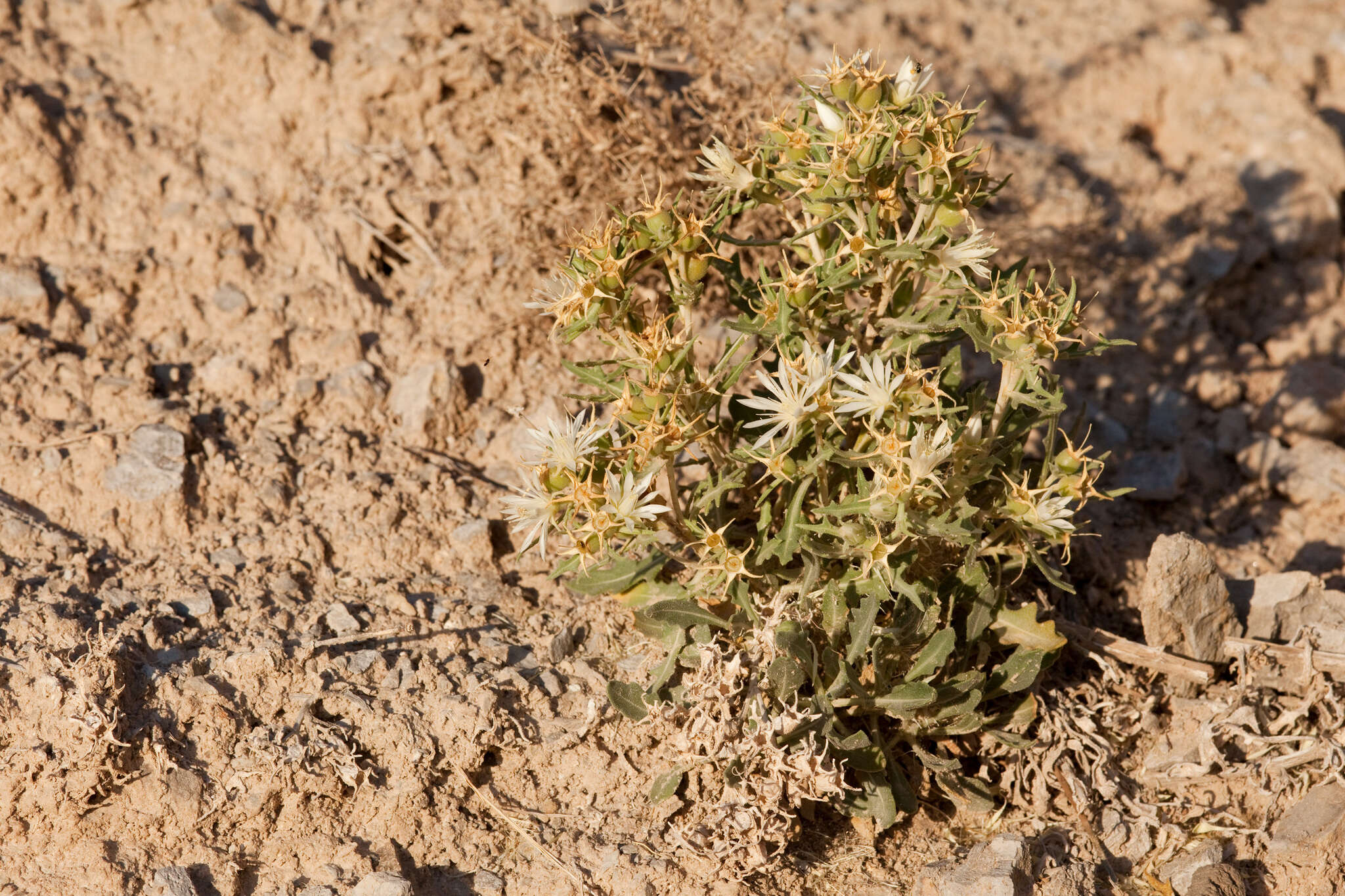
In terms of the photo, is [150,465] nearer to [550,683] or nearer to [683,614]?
[550,683]

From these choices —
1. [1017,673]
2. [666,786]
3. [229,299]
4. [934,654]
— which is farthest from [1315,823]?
[229,299]

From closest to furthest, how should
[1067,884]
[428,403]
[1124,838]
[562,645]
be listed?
[1067,884], [1124,838], [562,645], [428,403]

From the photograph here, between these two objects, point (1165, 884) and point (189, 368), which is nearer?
point (1165, 884)

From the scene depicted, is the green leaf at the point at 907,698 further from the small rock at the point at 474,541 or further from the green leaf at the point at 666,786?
A: the small rock at the point at 474,541

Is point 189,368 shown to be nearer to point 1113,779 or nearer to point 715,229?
point 715,229

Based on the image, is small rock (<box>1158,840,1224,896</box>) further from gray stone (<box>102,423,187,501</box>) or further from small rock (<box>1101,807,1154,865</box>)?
gray stone (<box>102,423,187,501</box>)

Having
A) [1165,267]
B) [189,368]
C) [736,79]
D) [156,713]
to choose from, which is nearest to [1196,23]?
[1165,267]

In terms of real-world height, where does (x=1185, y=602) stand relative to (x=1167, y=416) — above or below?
above
